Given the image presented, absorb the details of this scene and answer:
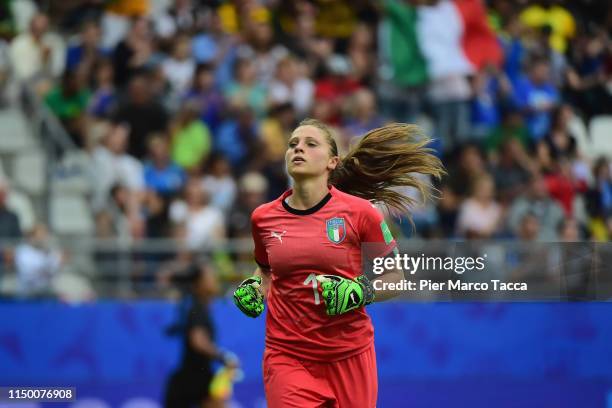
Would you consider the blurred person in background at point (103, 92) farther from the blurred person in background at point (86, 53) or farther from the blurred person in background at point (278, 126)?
the blurred person in background at point (278, 126)

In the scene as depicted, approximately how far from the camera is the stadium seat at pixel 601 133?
49.8 feet

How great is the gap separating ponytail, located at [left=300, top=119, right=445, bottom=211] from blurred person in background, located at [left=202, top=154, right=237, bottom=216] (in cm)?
622

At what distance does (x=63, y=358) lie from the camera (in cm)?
1127

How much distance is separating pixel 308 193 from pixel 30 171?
8423mm

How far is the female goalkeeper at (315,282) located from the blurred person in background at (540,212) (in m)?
6.79

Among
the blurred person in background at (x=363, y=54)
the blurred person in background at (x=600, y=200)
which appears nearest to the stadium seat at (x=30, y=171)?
the blurred person in background at (x=363, y=54)

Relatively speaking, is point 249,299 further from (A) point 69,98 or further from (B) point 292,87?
(A) point 69,98

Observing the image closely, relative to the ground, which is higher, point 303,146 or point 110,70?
point 110,70

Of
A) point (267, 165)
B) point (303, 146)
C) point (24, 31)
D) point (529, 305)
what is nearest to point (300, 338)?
point (303, 146)

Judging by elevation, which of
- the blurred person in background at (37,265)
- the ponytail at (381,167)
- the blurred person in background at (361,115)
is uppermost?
the blurred person in background at (361,115)

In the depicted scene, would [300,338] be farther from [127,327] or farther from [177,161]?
[177,161]

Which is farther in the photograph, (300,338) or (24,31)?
(24,31)

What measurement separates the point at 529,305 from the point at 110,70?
715cm

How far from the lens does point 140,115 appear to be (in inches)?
556
